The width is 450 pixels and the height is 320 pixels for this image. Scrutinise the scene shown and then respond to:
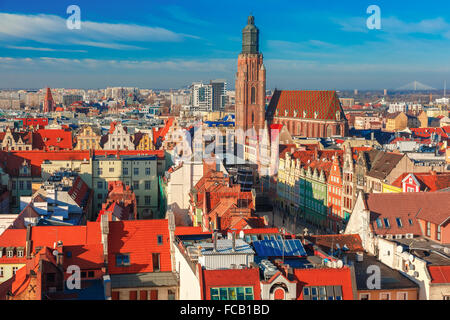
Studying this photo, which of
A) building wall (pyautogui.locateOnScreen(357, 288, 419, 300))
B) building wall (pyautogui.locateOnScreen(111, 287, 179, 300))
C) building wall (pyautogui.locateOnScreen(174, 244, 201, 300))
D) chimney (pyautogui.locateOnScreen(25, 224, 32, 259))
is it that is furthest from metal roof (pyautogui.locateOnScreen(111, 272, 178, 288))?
building wall (pyautogui.locateOnScreen(357, 288, 419, 300))

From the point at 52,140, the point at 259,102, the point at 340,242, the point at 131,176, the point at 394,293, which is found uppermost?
the point at 259,102

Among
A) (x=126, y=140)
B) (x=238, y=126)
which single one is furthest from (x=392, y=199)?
(x=238, y=126)

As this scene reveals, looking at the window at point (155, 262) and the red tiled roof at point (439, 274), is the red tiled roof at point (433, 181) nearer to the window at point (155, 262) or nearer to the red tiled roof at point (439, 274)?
the red tiled roof at point (439, 274)

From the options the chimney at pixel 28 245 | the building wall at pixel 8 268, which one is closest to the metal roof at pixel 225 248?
the chimney at pixel 28 245

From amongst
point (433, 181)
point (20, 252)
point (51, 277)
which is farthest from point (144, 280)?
point (433, 181)

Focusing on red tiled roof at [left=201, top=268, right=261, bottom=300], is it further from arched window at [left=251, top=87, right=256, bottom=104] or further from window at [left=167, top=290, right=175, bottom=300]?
arched window at [left=251, top=87, right=256, bottom=104]

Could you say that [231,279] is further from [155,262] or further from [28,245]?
[28,245]
